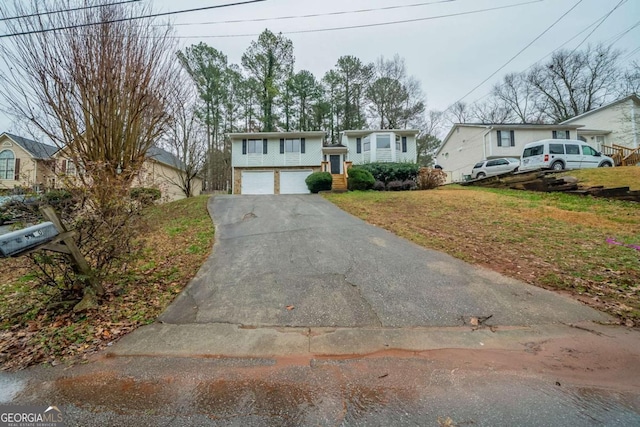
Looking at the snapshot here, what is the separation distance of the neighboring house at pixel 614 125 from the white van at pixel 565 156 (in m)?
11.8

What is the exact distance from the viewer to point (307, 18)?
6996 millimetres

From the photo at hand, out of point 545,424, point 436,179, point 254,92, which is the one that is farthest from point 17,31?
point 254,92

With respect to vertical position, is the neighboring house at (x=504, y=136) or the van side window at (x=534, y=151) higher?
the neighboring house at (x=504, y=136)

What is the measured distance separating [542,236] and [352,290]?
5.07 meters

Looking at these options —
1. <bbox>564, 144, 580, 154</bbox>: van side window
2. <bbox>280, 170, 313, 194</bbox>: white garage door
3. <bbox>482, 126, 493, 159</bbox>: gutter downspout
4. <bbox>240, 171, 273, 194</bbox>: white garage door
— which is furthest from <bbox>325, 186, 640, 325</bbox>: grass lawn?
<bbox>482, 126, 493, 159</bbox>: gutter downspout

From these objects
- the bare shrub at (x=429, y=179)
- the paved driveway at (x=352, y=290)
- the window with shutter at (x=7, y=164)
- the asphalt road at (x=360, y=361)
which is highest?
the window with shutter at (x=7, y=164)

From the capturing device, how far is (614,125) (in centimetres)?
2375

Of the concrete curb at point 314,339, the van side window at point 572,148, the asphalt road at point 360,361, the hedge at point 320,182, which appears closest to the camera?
the asphalt road at point 360,361


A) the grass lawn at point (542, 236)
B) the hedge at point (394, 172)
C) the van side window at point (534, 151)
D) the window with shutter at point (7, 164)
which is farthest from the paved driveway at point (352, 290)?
the window with shutter at point (7, 164)

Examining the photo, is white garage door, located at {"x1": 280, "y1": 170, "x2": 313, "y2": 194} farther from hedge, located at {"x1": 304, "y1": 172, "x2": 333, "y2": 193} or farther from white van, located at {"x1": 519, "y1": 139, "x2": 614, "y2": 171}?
white van, located at {"x1": 519, "y1": 139, "x2": 614, "y2": 171}

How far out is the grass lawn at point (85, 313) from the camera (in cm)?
269

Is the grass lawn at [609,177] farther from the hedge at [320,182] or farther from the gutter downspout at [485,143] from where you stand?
the hedge at [320,182]

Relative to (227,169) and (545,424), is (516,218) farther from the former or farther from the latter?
(227,169)

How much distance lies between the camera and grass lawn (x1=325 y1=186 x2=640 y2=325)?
3.83 m
